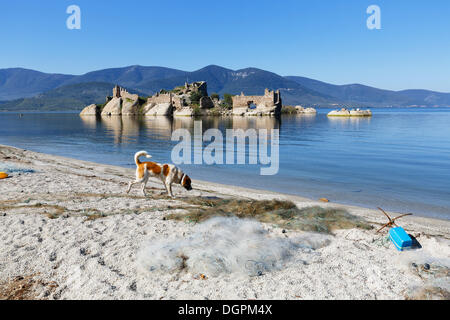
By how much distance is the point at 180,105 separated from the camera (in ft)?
376

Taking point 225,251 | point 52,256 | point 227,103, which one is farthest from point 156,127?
point 227,103

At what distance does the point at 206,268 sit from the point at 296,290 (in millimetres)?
1528

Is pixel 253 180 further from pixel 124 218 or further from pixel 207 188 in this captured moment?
pixel 124 218

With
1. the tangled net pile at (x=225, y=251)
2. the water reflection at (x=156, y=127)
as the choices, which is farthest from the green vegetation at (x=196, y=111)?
the tangled net pile at (x=225, y=251)

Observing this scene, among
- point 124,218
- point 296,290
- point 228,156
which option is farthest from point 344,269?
point 228,156

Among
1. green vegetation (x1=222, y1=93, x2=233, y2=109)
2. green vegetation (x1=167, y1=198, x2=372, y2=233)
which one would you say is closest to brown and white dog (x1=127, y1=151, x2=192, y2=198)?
green vegetation (x1=167, y1=198, x2=372, y2=233)

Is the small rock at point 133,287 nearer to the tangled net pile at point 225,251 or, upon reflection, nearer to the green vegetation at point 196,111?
the tangled net pile at point 225,251

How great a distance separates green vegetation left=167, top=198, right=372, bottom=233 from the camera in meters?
7.46

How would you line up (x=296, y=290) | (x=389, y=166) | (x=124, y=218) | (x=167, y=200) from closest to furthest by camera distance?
(x=296, y=290) → (x=124, y=218) → (x=167, y=200) → (x=389, y=166)

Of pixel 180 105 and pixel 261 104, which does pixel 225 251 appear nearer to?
pixel 180 105

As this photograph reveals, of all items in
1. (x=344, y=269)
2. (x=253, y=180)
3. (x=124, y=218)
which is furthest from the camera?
(x=253, y=180)

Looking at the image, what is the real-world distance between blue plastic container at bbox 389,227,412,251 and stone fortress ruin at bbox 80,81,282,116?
10668 cm

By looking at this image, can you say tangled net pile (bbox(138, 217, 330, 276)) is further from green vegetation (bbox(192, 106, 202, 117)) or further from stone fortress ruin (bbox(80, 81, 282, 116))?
green vegetation (bbox(192, 106, 202, 117))

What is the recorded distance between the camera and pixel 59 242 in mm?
6316
